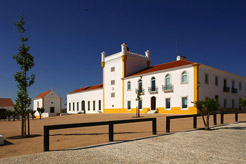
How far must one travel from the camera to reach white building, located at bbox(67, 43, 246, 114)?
27.3 metres

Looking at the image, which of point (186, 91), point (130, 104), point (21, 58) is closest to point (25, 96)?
point (21, 58)

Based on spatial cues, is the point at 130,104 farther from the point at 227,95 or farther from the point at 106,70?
the point at 227,95


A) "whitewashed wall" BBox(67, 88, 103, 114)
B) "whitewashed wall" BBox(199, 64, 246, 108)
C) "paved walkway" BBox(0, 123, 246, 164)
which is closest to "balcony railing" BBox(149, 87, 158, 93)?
"whitewashed wall" BBox(199, 64, 246, 108)

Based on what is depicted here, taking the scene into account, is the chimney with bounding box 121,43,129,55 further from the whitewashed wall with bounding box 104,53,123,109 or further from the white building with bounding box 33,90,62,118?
the white building with bounding box 33,90,62,118

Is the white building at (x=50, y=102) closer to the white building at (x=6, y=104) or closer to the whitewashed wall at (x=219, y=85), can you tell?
the white building at (x=6, y=104)

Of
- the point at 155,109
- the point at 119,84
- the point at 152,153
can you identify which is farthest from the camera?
the point at 119,84

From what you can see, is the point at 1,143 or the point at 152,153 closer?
the point at 152,153

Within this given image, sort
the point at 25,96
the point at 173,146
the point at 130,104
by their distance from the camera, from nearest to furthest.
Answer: the point at 173,146 < the point at 25,96 < the point at 130,104

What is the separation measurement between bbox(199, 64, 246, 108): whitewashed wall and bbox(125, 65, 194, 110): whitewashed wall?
Answer: 1.36 m

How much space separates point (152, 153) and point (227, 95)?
3003 cm

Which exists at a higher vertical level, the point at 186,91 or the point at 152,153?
the point at 186,91

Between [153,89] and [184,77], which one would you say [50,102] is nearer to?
[153,89]

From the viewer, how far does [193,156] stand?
18.9ft

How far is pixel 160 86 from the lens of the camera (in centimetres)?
3094
